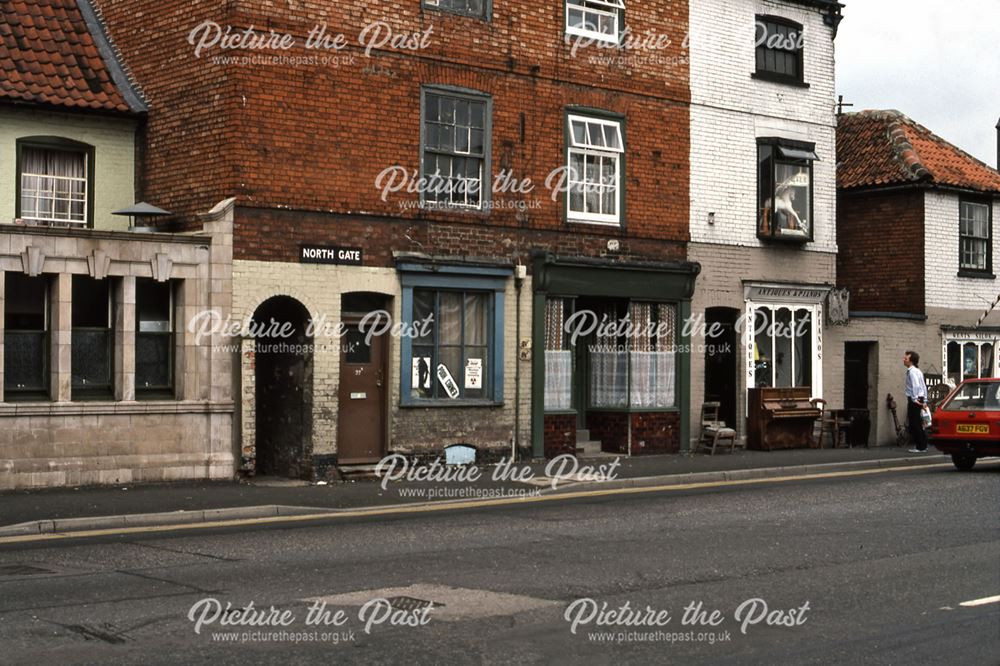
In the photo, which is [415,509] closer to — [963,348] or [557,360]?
[557,360]

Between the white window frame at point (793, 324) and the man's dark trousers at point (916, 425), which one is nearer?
the man's dark trousers at point (916, 425)

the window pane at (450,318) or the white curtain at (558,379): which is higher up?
the window pane at (450,318)

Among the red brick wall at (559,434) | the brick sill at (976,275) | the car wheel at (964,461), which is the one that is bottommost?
the car wheel at (964,461)

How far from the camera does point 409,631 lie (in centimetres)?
914

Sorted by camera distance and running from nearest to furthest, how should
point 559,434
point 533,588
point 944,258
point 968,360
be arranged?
point 533,588
point 559,434
point 944,258
point 968,360

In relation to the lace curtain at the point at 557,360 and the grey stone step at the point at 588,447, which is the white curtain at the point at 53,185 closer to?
the lace curtain at the point at 557,360

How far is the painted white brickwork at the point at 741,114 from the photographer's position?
26219 millimetres

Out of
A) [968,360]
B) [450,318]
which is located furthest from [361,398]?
[968,360]

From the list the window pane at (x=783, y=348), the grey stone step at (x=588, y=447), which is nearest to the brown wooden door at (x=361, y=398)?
the grey stone step at (x=588, y=447)

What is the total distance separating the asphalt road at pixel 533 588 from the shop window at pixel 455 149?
739 cm

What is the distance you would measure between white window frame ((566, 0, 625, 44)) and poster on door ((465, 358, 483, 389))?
614cm

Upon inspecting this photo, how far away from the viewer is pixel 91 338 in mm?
19078

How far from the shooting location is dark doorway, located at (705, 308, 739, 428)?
26.8 meters

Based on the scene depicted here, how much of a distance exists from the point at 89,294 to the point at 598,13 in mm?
10704
